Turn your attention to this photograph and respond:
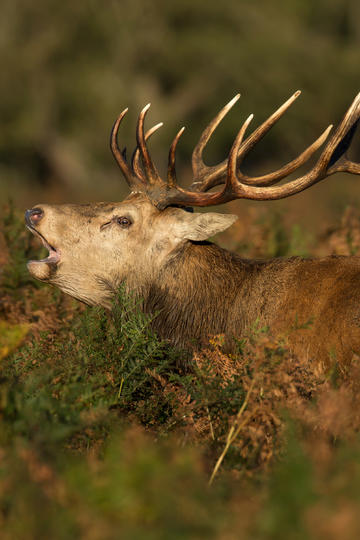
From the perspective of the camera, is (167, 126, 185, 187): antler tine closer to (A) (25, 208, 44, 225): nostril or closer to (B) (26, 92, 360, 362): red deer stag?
(B) (26, 92, 360, 362): red deer stag

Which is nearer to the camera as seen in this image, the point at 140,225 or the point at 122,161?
the point at 140,225

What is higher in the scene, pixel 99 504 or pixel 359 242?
pixel 359 242

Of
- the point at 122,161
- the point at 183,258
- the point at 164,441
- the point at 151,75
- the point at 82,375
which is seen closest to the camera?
the point at 164,441

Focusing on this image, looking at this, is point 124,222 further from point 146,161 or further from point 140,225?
point 146,161

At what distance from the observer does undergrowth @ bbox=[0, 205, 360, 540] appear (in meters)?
2.31

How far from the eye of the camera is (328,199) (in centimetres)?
1215

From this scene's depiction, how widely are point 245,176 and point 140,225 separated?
2.93ft

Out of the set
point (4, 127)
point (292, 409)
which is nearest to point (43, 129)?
point (4, 127)

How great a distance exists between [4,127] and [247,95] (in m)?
7.00

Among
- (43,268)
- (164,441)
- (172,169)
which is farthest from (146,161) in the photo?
(164,441)

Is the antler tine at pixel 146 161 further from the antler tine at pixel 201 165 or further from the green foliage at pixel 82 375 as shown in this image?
the green foliage at pixel 82 375

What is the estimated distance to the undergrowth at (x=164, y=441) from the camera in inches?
91.0

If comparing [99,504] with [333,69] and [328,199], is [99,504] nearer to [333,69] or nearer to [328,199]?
[328,199]

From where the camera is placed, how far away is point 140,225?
5371mm
